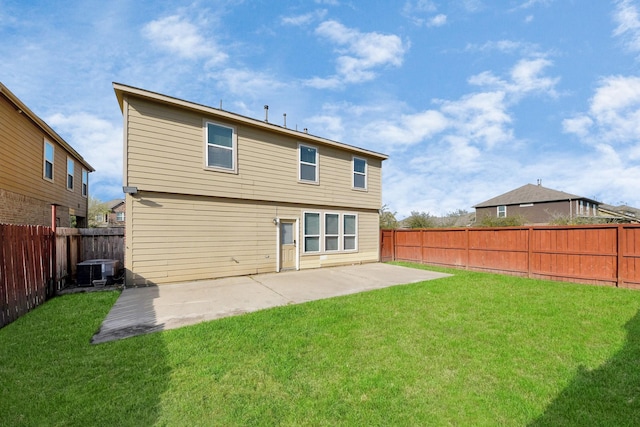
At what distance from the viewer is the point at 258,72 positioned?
35.7 ft

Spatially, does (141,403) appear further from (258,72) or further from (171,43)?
(258,72)

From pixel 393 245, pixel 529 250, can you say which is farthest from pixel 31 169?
pixel 529 250

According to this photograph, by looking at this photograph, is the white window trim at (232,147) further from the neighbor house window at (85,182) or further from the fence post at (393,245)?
the neighbor house window at (85,182)

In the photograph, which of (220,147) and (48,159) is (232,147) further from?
(48,159)

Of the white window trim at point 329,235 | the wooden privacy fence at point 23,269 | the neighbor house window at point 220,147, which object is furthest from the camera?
the white window trim at point 329,235

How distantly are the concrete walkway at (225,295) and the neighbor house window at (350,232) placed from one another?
2.13 meters

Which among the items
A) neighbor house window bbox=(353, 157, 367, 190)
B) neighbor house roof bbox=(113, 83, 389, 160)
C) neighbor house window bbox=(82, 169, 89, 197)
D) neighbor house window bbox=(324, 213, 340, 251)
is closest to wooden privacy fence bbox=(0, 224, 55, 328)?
neighbor house roof bbox=(113, 83, 389, 160)

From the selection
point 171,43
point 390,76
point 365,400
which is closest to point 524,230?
point 390,76

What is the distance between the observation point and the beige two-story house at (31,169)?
8.17m

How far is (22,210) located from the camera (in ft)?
29.6

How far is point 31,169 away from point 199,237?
7.20 meters

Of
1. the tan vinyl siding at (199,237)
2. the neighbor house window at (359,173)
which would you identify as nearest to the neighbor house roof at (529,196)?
the neighbor house window at (359,173)

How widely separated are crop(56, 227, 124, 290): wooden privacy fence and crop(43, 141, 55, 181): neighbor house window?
4.47 metres

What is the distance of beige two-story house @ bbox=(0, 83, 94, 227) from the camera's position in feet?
26.8
